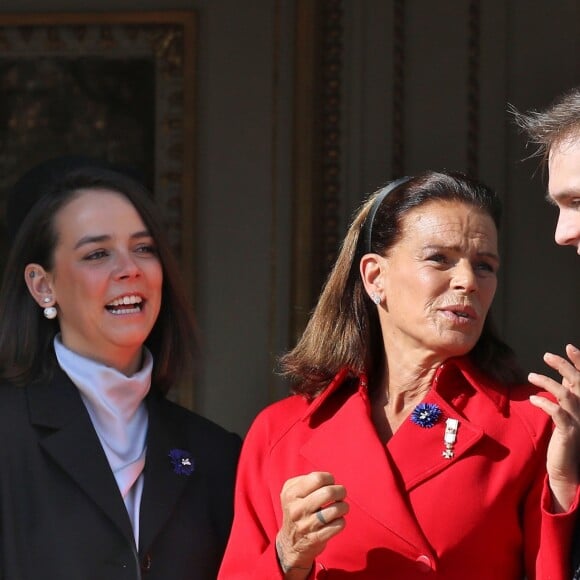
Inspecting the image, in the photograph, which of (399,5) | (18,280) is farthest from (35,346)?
(399,5)

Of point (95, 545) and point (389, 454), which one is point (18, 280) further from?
point (389, 454)

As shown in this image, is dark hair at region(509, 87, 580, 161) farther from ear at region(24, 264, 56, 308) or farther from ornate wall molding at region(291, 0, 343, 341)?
ornate wall molding at region(291, 0, 343, 341)

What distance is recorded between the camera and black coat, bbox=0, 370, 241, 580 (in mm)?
3385

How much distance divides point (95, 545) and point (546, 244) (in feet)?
6.03

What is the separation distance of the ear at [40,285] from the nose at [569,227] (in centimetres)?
142

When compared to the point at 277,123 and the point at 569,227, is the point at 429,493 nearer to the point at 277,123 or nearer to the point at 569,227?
the point at 569,227

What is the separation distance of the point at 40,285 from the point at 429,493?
1.16 meters

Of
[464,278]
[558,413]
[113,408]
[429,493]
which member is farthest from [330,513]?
[113,408]

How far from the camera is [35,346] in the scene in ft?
12.1

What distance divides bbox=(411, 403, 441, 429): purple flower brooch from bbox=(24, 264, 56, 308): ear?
0.99 m

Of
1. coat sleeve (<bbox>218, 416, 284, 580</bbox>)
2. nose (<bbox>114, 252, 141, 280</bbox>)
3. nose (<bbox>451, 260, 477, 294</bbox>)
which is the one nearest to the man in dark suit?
nose (<bbox>451, 260, 477, 294</bbox>)

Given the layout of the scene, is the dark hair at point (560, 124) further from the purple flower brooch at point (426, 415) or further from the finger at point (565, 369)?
the purple flower brooch at point (426, 415)

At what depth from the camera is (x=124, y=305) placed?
363 cm

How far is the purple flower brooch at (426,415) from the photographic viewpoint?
128 inches
